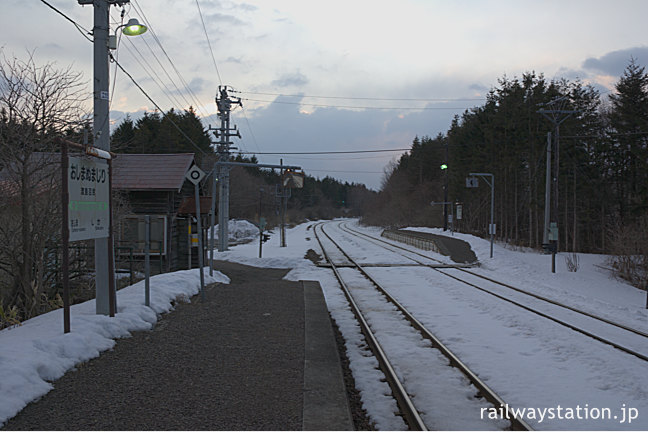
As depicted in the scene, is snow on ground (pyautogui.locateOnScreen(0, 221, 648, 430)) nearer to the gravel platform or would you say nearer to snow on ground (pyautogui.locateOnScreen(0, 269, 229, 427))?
snow on ground (pyautogui.locateOnScreen(0, 269, 229, 427))

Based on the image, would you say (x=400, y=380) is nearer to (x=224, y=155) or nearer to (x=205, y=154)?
(x=224, y=155)

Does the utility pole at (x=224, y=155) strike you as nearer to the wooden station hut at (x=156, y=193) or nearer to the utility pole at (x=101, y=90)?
the wooden station hut at (x=156, y=193)

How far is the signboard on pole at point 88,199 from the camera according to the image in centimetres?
698

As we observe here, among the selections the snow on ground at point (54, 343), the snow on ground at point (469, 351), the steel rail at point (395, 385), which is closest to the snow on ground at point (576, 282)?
the snow on ground at point (469, 351)

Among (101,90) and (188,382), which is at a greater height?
(101,90)

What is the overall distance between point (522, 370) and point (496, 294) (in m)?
7.09

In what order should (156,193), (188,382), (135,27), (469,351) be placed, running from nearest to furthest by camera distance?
1. (188,382)
2. (469,351)
3. (135,27)
4. (156,193)

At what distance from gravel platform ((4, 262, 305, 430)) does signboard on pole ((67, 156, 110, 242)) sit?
1.79m

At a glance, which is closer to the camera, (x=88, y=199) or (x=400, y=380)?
(x=400, y=380)

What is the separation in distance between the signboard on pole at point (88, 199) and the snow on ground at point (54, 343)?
1.36m

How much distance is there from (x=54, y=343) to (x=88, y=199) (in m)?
2.29

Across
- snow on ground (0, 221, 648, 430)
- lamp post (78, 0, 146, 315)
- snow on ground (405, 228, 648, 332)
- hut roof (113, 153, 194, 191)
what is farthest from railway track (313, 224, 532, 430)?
hut roof (113, 153, 194, 191)

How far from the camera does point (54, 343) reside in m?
6.18

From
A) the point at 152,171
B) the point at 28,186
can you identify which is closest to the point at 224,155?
the point at 152,171
